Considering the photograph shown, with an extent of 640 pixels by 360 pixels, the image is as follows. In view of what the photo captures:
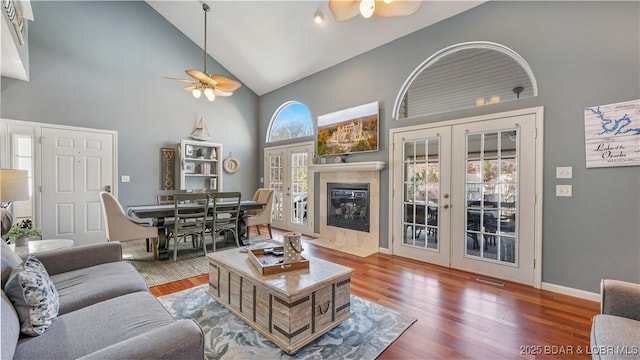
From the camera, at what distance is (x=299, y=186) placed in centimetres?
577

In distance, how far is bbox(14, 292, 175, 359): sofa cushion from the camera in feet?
3.66

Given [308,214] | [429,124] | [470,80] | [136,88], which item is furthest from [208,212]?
[470,80]

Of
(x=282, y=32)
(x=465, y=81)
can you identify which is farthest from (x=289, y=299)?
(x=282, y=32)

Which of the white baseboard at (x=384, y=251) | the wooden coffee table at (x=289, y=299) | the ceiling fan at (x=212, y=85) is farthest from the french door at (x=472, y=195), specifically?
the ceiling fan at (x=212, y=85)

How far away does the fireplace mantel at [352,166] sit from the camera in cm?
412

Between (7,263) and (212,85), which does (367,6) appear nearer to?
(212,85)

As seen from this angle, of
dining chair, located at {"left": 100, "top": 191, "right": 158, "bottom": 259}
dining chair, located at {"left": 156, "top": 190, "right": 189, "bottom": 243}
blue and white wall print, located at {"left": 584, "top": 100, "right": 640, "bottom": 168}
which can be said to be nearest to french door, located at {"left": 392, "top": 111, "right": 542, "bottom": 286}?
blue and white wall print, located at {"left": 584, "top": 100, "right": 640, "bottom": 168}

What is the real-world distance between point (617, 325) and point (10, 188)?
419cm

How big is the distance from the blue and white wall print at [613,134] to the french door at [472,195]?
41cm

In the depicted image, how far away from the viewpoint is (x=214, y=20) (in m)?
5.07

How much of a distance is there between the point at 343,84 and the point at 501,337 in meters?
4.17

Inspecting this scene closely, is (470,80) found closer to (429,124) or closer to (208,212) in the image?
(429,124)

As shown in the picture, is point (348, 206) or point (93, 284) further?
point (348, 206)

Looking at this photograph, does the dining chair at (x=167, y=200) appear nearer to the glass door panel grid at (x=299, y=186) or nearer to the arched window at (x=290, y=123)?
the glass door panel grid at (x=299, y=186)
